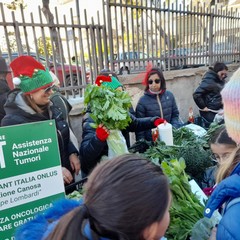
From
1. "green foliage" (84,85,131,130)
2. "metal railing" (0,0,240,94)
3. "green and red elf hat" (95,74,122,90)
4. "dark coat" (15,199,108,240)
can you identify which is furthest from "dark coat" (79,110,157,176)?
"metal railing" (0,0,240,94)

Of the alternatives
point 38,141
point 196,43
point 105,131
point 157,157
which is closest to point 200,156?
point 157,157

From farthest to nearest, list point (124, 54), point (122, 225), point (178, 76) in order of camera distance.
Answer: point (178, 76)
point (124, 54)
point (122, 225)

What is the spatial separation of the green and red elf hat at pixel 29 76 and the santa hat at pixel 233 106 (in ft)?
4.80

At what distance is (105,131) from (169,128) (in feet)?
2.09

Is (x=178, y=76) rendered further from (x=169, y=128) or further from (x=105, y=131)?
(x=105, y=131)

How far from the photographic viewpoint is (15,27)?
3520 mm

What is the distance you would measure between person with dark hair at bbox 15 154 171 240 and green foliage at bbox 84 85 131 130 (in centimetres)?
112

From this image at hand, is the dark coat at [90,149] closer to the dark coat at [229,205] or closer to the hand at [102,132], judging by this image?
the hand at [102,132]

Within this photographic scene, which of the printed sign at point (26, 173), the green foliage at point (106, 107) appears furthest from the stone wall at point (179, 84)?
the printed sign at point (26, 173)

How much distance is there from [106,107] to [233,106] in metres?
1.12

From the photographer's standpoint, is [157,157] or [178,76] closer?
[157,157]

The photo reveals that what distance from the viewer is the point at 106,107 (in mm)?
2027

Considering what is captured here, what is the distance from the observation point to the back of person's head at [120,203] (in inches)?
31.7

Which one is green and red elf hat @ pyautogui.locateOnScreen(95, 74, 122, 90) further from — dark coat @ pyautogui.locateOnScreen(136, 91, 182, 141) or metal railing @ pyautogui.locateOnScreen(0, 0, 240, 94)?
metal railing @ pyautogui.locateOnScreen(0, 0, 240, 94)
